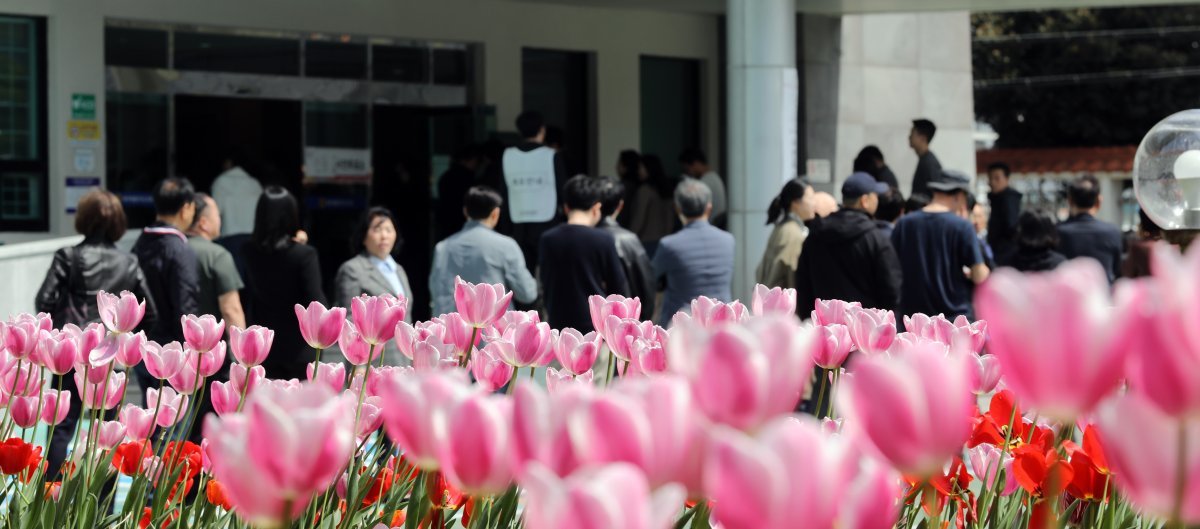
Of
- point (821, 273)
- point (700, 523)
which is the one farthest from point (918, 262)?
point (700, 523)

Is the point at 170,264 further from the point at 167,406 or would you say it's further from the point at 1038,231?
the point at 1038,231

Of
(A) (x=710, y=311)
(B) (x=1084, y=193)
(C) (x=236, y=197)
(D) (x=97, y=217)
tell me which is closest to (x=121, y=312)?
(A) (x=710, y=311)

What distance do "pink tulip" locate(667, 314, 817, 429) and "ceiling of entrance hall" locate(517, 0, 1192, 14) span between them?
44.8ft

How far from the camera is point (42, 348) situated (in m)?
2.69

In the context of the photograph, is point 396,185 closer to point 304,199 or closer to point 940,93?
point 304,199

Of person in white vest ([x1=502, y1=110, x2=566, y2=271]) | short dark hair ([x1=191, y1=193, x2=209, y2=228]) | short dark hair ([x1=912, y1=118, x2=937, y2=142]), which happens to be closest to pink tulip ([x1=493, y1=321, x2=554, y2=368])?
short dark hair ([x1=191, y1=193, x2=209, y2=228])

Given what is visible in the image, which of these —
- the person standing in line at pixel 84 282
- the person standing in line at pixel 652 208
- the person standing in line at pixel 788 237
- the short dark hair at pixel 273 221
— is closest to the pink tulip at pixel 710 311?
the person standing in line at pixel 84 282

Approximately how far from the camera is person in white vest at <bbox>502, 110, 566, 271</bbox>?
10.7 m

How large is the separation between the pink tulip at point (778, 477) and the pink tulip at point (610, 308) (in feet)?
5.14

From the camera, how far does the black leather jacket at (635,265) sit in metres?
7.68

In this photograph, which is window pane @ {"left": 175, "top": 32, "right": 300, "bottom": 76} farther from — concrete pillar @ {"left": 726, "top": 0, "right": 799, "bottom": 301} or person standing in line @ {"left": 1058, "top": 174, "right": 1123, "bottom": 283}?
person standing in line @ {"left": 1058, "top": 174, "right": 1123, "bottom": 283}

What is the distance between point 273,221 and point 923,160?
5687 mm

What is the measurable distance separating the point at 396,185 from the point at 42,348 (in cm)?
1329

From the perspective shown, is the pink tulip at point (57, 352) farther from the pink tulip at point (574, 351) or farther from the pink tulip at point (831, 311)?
the pink tulip at point (831, 311)
